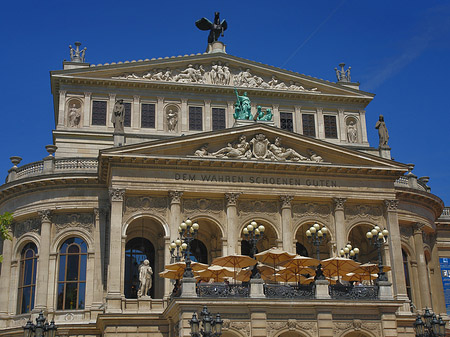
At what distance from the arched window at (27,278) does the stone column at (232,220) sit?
41.0 feet

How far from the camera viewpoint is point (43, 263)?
40.9m

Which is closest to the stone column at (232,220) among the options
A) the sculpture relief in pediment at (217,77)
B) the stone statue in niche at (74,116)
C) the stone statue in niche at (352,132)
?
the sculpture relief in pediment at (217,77)

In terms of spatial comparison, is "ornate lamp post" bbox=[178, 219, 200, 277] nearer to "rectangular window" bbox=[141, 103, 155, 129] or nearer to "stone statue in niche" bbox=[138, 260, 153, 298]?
"stone statue in niche" bbox=[138, 260, 153, 298]

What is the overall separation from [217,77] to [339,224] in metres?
14.5

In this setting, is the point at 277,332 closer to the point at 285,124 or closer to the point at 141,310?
the point at 141,310

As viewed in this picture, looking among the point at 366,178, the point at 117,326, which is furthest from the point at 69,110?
the point at 366,178

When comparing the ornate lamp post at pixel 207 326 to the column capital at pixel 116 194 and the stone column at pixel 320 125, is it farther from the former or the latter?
the stone column at pixel 320 125

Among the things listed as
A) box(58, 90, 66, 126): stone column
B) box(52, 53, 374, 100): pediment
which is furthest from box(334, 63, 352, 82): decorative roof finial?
box(58, 90, 66, 126): stone column

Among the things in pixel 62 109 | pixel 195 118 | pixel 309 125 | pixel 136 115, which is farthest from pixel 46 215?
pixel 309 125

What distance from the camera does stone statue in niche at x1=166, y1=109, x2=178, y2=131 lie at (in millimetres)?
46750

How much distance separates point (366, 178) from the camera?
41656mm

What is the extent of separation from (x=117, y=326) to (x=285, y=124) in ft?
65.7

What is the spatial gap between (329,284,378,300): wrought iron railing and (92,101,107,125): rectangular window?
68.8 ft

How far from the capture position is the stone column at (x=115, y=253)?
1414 inches
